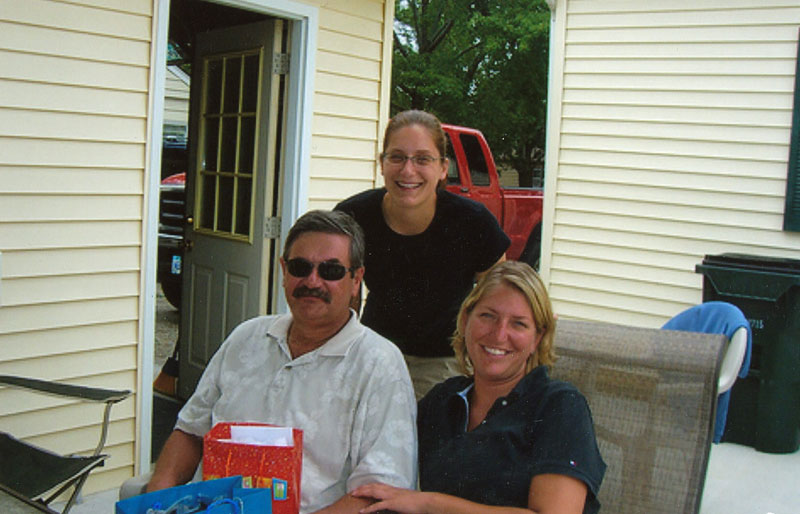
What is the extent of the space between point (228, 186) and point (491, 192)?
4045 mm

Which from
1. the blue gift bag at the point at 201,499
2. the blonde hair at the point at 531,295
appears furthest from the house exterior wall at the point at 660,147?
the blue gift bag at the point at 201,499

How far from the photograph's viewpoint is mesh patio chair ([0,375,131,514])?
2.66 metres

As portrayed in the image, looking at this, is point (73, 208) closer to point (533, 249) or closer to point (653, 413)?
point (653, 413)

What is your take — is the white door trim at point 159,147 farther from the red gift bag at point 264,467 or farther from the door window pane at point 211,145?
the red gift bag at point 264,467

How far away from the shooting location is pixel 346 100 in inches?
177

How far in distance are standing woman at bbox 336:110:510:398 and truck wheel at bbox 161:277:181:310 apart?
500 centimetres

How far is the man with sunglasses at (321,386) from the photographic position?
1.85 meters

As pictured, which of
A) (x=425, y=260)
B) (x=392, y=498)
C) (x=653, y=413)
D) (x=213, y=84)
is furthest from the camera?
(x=213, y=84)

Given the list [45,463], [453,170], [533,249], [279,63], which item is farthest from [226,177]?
[533,249]

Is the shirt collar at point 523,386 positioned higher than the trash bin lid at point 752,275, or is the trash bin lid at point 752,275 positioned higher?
the trash bin lid at point 752,275

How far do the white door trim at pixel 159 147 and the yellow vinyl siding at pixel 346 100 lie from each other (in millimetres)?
77

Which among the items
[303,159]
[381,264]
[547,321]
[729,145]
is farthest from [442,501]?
[729,145]

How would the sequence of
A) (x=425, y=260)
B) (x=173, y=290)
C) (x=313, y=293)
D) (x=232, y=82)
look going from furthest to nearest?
(x=173, y=290) < (x=232, y=82) < (x=425, y=260) < (x=313, y=293)

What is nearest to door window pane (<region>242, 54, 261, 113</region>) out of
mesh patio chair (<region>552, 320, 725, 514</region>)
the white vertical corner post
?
the white vertical corner post
